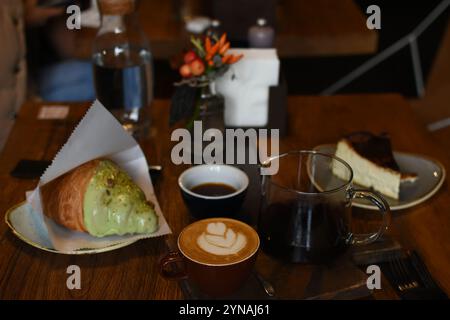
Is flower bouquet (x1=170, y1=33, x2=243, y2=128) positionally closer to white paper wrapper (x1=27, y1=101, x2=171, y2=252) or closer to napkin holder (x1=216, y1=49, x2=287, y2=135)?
napkin holder (x1=216, y1=49, x2=287, y2=135)

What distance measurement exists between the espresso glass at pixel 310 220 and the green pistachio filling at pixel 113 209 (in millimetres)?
173

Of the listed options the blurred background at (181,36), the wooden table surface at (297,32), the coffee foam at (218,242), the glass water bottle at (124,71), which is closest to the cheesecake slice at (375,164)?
the coffee foam at (218,242)

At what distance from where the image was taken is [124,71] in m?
1.19

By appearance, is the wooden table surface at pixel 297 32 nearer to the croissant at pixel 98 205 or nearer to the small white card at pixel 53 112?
the small white card at pixel 53 112

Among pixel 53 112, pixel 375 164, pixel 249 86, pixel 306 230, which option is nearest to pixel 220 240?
pixel 306 230

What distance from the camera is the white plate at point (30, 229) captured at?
814 mm

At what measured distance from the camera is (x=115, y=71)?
119 cm

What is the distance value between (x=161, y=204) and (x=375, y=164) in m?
0.39

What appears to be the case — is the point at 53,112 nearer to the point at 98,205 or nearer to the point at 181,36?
the point at 98,205

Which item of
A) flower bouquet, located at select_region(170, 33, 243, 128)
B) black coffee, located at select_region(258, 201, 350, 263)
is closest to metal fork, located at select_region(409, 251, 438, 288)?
black coffee, located at select_region(258, 201, 350, 263)

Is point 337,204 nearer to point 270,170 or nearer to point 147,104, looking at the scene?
point 270,170
